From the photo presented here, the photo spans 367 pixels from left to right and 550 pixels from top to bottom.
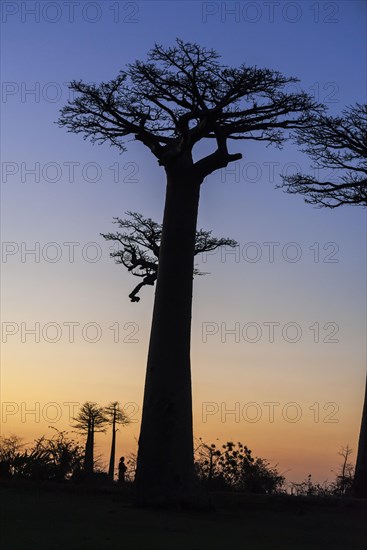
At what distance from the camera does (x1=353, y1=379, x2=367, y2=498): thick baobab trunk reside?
16578 mm

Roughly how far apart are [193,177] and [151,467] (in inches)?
167

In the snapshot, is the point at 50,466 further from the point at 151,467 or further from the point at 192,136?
the point at 192,136

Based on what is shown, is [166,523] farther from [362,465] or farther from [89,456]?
[362,465]

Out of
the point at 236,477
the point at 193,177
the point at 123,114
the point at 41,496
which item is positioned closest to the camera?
the point at 41,496

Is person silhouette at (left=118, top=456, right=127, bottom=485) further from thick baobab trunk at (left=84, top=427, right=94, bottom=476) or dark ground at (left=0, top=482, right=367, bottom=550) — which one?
dark ground at (left=0, top=482, right=367, bottom=550)

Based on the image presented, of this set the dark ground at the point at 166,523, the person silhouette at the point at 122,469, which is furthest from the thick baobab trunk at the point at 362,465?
the person silhouette at the point at 122,469

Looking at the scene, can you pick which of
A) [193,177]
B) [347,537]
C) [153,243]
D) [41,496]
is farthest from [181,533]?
[153,243]

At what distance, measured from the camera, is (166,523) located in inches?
416

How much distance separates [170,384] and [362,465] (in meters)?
6.02

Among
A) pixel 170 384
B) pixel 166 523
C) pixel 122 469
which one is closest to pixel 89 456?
pixel 122 469

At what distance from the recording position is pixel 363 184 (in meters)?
17.9

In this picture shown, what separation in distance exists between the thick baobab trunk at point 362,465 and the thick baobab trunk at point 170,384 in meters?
5.39

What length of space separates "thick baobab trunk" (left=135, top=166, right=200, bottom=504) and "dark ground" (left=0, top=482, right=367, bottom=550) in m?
0.50

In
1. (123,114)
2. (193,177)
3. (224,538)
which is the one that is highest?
(123,114)
